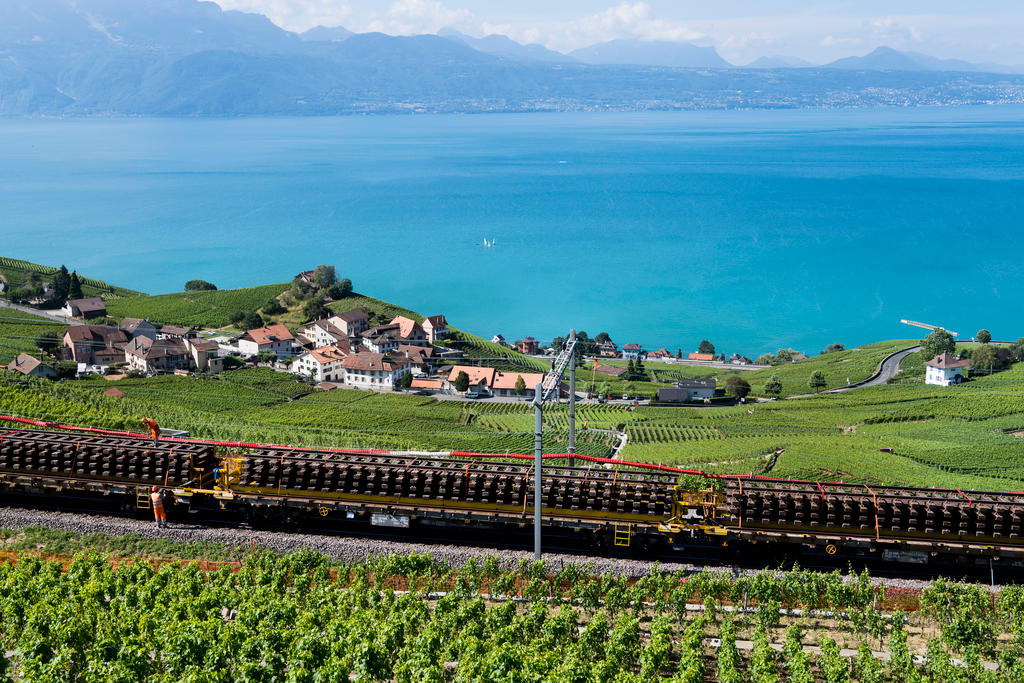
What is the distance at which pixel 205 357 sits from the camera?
68500 mm

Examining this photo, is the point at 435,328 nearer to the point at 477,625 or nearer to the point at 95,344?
the point at 95,344

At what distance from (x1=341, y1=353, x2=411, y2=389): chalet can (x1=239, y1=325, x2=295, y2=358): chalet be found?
9.77 metres

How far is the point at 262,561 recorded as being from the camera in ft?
60.0

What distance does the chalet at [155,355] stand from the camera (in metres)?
65.8

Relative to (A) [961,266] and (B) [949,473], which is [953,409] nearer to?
(B) [949,473]

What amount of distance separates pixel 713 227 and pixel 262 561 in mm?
142628

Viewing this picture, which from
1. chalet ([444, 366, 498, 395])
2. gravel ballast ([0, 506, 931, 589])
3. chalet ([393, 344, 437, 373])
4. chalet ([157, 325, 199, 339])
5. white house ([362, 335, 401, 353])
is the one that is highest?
gravel ballast ([0, 506, 931, 589])

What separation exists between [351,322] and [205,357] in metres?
16.2

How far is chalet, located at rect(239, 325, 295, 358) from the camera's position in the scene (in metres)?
74.2

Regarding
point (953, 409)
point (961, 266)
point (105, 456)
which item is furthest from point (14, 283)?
point (961, 266)

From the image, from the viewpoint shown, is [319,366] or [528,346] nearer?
[319,366]

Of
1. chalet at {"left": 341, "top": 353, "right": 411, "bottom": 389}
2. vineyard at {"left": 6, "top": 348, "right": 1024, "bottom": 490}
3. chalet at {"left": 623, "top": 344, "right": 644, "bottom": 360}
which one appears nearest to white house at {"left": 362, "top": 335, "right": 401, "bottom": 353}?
chalet at {"left": 341, "top": 353, "right": 411, "bottom": 389}

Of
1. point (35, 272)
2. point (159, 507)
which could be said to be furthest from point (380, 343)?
point (159, 507)

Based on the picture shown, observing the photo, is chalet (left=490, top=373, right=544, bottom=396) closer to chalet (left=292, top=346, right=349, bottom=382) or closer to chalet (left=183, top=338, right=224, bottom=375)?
chalet (left=292, top=346, right=349, bottom=382)
